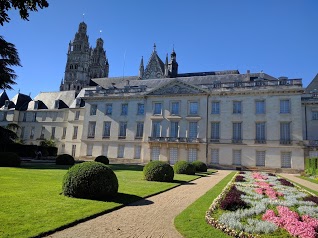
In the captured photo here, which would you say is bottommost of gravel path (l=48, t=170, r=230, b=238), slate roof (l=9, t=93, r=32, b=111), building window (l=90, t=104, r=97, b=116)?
gravel path (l=48, t=170, r=230, b=238)

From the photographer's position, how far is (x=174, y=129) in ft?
116

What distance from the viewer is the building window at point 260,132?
105 feet

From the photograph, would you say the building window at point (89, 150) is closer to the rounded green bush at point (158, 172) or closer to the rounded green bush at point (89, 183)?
the rounded green bush at point (158, 172)

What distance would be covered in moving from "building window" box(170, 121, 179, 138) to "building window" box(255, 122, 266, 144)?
381 inches

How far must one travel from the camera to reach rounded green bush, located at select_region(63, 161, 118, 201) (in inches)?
346

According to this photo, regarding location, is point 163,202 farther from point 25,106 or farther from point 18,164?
point 25,106

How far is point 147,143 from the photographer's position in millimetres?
36281

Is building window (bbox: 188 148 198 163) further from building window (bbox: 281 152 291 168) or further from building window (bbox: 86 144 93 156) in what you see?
building window (bbox: 86 144 93 156)

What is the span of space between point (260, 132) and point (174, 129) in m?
10.5

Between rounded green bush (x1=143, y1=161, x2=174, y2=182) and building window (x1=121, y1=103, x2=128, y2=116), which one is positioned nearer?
rounded green bush (x1=143, y1=161, x2=174, y2=182)

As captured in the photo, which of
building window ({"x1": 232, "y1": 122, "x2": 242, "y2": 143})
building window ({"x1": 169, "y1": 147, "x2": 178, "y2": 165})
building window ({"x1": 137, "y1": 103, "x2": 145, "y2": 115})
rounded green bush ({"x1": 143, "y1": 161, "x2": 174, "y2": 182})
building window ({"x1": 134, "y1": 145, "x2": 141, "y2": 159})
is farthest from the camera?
building window ({"x1": 137, "y1": 103, "x2": 145, "y2": 115})

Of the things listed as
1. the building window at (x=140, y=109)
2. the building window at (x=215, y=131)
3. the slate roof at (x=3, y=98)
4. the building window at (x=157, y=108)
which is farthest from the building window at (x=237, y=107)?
the slate roof at (x=3, y=98)

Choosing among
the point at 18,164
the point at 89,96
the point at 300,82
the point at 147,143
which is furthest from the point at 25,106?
the point at 300,82

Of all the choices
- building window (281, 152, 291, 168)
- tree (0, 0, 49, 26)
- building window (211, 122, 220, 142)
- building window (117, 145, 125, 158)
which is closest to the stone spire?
building window (117, 145, 125, 158)
